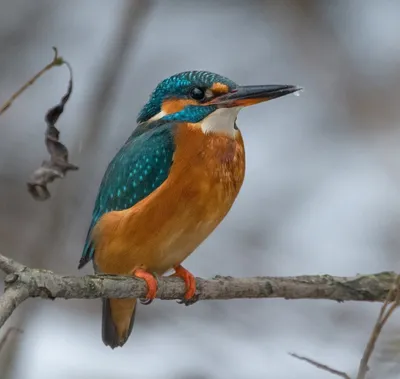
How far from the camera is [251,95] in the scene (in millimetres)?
3359

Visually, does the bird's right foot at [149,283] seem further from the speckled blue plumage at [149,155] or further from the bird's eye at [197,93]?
the bird's eye at [197,93]

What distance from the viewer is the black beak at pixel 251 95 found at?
3.33 metres

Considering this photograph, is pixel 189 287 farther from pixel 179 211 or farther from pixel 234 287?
pixel 179 211

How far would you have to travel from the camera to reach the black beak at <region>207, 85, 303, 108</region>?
10.9 feet

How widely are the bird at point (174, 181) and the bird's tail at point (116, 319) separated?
0.19 metres

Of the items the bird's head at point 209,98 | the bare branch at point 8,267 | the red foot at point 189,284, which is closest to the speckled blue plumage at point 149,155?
the bird's head at point 209,98

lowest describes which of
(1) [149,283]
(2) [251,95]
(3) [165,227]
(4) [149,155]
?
(1) [149,283]

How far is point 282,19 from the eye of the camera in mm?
6980

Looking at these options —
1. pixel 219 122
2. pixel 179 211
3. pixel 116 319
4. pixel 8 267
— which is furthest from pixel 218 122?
pixel 8 267

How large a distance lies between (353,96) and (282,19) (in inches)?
35.8

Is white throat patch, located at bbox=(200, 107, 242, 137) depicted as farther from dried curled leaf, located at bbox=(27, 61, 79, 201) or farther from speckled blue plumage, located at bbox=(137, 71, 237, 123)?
dried curled leaf, located at bbox=(27, 61, 79, 201)

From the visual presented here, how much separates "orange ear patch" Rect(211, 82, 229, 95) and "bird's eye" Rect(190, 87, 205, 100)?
6 cm

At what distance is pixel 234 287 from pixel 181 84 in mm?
931

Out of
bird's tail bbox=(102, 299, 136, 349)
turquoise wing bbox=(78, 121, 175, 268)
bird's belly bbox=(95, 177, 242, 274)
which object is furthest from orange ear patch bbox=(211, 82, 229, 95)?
bird's tail bbox=(102, 299, 136, 349)
